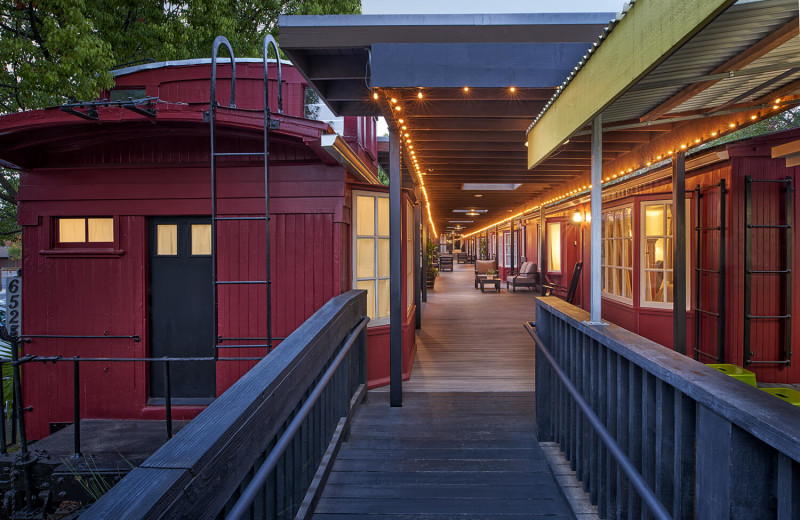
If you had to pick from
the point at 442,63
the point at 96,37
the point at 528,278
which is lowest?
the point at 528,278

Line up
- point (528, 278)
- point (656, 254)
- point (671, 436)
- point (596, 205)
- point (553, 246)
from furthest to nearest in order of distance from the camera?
point (553, 246) < point (528, 278) < point (656, 254) < point (596, 205) < point (671, 436)

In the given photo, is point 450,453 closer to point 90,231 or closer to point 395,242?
point 395,242

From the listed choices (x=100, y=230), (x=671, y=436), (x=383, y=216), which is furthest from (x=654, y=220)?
(x=100, y=230)

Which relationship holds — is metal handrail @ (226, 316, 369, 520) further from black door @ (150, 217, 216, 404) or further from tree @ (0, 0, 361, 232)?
tree @ (0, 0, 361, 232)

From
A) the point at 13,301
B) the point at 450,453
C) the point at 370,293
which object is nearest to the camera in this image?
the point at 450,453

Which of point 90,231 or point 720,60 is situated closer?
point 720,60

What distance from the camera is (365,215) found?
5.56 metres

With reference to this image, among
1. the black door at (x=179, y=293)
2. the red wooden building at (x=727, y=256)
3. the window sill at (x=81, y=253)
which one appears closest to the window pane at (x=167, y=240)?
the black door at (x=179, y=293)

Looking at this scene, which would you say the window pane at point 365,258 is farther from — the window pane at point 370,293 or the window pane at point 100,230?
the window pane at point 100,230

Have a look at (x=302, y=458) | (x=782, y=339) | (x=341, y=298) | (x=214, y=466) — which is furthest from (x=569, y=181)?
(x=214, y=466)

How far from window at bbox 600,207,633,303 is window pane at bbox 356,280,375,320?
4.72 metres

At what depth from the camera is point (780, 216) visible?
18.5ft

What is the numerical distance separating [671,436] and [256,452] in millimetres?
1501

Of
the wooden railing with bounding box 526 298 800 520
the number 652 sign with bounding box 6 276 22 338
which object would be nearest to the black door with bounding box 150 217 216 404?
the number 652 sign with bounding box 6 276 22 338
